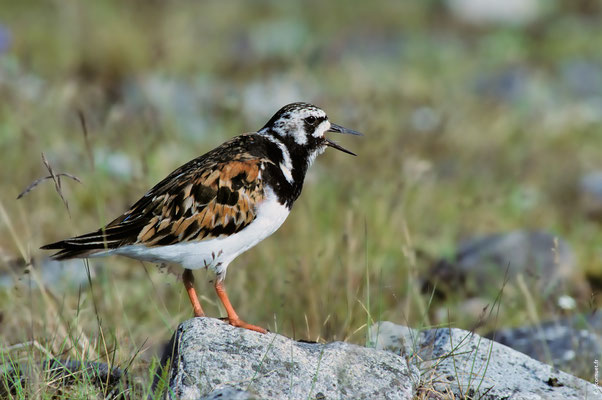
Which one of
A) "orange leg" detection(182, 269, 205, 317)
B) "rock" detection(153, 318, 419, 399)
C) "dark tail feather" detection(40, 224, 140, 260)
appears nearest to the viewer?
"rock" detection(153, 318, 419, 399)

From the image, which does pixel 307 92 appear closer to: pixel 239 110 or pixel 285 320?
pixel 239 110

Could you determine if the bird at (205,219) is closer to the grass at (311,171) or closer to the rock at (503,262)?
the grass at (311,171)

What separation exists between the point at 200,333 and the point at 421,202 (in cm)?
429

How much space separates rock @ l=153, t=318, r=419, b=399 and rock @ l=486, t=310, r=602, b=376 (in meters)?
1.36

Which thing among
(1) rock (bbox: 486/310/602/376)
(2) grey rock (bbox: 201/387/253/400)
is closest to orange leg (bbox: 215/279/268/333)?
(2) grey rock (bbox: 201/387/253/400)

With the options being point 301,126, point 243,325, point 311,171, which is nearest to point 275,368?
point 243,325

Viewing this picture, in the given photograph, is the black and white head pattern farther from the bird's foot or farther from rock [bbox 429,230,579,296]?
rock [bbox 429,230,579,296]

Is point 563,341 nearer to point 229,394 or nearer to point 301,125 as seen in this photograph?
point 301,125

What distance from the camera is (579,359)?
461cm

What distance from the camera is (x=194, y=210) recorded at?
4.09 m

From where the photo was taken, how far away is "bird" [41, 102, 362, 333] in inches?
159

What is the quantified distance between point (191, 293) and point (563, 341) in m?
2.42

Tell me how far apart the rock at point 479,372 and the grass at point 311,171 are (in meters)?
0.26

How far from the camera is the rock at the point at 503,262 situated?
6242 mm
